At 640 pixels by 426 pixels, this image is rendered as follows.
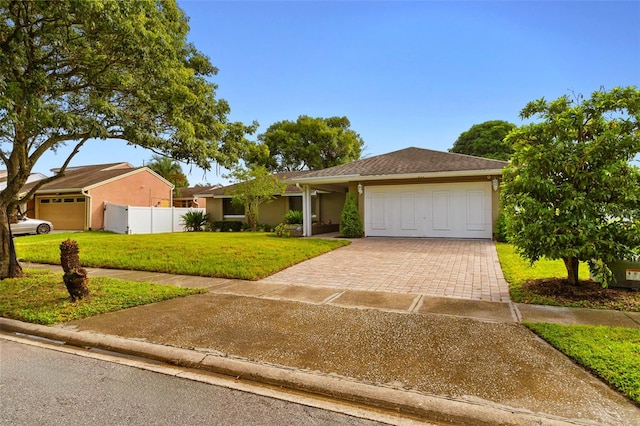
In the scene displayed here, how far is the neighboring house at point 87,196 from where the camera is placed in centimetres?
2288

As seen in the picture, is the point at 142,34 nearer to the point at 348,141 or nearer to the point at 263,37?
the point at 263,37

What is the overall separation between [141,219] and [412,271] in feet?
61.3

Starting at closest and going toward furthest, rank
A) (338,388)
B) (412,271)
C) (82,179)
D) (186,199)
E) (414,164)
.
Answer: (338,388)
(412,271)
(414,164)
(82,179)
(186,199)

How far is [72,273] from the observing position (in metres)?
5.67

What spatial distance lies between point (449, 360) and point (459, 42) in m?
11.6

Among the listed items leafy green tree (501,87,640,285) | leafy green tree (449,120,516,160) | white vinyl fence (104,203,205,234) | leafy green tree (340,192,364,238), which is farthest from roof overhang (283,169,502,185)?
leafy green tree (449,120,516,160)

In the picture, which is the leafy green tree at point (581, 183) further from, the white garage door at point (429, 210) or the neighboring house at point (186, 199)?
the neighboring house at point (186, 199)

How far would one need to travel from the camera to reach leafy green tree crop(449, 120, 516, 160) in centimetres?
3425

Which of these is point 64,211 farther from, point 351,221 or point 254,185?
point 351,221

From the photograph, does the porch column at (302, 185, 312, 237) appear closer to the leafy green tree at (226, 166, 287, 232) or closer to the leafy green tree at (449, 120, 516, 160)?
the leafy green tree at (226, 166, 287, 232)

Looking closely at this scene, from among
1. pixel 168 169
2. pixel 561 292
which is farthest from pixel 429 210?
pixel 168 169

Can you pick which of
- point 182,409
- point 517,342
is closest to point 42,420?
point 182,409

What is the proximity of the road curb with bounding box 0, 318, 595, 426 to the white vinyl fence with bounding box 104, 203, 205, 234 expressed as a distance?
1841 cm

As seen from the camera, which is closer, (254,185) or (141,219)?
(254,185)
